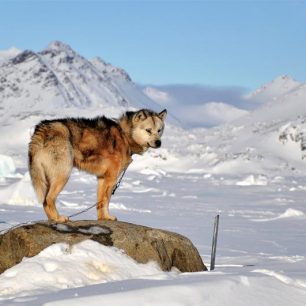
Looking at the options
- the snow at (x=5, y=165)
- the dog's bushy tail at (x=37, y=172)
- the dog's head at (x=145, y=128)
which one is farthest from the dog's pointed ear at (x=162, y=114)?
the snow at (x=5, y=165)

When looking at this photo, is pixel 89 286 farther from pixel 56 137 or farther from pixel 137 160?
pixel 137 160

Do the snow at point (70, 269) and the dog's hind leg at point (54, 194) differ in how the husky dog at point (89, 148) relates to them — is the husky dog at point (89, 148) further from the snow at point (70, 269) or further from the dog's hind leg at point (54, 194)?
the snow at point (70, 269)

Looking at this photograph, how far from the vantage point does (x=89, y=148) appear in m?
9.46

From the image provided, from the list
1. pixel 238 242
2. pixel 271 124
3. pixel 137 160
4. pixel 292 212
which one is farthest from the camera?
pixel 271 124

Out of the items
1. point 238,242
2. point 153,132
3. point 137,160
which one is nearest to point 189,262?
point 153,132

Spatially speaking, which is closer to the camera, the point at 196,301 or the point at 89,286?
the point at 196,301

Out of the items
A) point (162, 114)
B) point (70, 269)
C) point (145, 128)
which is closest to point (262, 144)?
point (162, 114)

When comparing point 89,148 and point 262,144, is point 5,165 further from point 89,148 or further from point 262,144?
point 262,144

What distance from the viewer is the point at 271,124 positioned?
18100 centimetres

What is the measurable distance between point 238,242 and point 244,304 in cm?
2127

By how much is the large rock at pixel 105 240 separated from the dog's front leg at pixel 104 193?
63cm

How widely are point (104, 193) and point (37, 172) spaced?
3.66ft

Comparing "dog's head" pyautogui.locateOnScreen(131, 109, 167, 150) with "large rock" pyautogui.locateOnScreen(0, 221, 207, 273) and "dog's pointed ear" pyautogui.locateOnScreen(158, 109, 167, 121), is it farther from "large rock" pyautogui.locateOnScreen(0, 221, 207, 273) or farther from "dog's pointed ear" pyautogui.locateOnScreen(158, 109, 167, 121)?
"large rock" pyautogui.locateOnScreen(0, 221, 207, 273)

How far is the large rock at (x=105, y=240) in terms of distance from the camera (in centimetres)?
813
